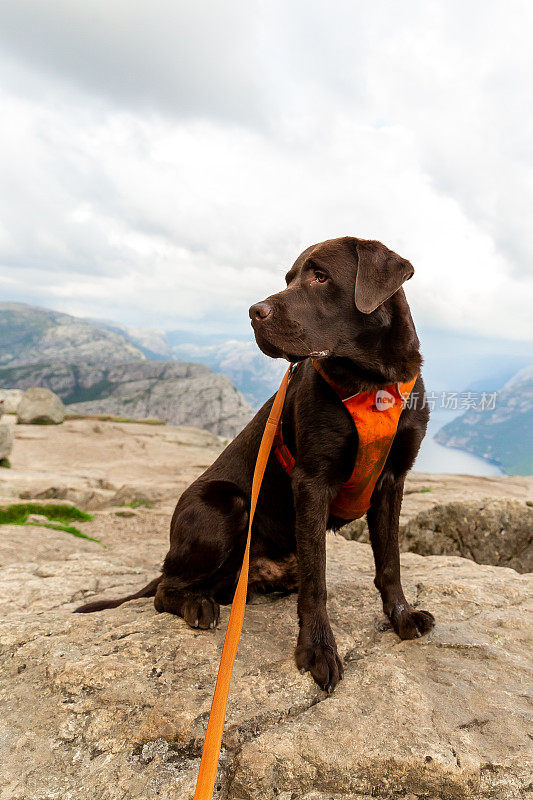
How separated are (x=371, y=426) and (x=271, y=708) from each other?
4.93 ft

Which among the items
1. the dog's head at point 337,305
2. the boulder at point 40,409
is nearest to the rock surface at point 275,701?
the dog's head at point 337,305

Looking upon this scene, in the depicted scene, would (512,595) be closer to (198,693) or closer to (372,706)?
(372,706)

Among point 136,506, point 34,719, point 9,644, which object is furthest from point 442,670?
point 136,506

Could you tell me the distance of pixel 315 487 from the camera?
270cm

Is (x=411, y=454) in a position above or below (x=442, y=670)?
above

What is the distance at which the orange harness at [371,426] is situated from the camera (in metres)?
2.66

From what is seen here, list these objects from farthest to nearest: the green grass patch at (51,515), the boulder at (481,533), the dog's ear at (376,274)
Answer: the green grass patch at (51,515)
the boulder at (481,533)
the dog's ear at (376,274)

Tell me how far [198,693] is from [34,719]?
2.65 feet

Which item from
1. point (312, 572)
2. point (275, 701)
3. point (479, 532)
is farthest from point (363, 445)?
point (479, 532)

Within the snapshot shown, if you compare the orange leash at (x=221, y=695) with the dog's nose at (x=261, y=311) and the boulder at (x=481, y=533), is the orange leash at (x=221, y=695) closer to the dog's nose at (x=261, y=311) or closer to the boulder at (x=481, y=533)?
the dog's nose at (x=261, y=311)

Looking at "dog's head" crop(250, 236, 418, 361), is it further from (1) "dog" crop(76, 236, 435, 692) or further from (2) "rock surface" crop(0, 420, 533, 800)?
(2) "rock surface" crop(0, 420, 533, 800)

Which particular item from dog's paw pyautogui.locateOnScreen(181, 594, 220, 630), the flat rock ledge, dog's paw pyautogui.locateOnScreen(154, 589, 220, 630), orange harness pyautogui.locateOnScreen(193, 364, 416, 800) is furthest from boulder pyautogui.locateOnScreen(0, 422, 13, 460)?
orange harness pyautogui.locateOnScreen(193, 364, 416, 800)

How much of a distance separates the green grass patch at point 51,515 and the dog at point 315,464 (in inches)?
195

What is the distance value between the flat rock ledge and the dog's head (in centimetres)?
174
